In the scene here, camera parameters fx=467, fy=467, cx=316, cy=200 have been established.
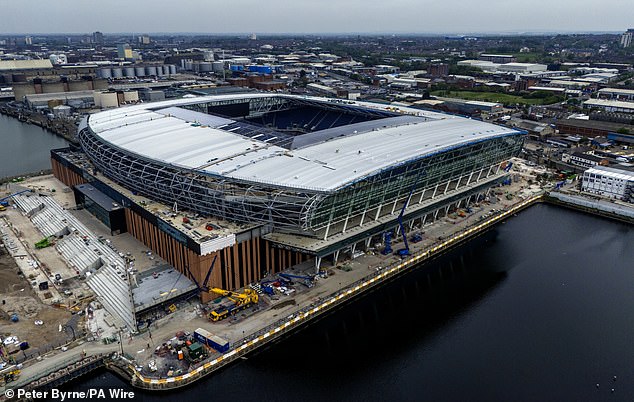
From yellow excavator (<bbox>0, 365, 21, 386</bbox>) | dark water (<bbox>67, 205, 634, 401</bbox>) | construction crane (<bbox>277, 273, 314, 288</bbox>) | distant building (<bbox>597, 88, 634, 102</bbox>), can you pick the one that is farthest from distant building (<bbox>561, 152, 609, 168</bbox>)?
yellow excavator (<bbox>0, 365, 21, 386</bbox>)

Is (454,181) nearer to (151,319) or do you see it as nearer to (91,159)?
(151,319)

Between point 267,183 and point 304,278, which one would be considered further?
point 304,278

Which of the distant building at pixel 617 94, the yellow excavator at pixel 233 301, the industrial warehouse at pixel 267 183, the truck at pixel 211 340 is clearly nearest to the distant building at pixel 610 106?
the distant building at pixel 617 94

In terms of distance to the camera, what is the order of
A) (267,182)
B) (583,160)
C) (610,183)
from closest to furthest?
(267,182), (610,183), (583,160)

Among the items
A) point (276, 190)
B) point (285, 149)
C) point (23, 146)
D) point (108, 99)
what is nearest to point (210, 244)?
point (276, 190)

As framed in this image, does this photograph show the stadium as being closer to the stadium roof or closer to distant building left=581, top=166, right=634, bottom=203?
the stadium roof

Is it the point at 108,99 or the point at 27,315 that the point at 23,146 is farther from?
the point at 27,315

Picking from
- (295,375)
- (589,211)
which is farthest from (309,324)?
(589,211)
